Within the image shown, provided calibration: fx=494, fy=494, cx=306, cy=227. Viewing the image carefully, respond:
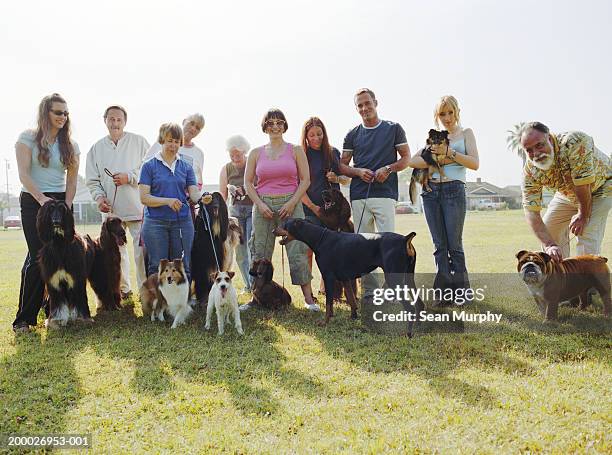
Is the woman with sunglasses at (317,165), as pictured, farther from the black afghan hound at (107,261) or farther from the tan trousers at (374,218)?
the black afghan hound at (107,261)

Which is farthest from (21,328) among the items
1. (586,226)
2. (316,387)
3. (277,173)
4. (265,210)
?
(586,226)

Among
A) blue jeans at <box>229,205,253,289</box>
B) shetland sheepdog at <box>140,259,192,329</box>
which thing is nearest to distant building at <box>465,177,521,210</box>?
blue jeans at <box>229,205,253,289</box>

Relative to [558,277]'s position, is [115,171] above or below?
above

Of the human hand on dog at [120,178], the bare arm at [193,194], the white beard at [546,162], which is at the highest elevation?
the white beard at [546,162]

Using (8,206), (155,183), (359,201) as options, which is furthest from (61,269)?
(8,206)

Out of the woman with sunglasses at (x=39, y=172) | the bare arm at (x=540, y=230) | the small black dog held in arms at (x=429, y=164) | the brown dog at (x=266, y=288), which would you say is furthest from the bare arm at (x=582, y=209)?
the woman with sunglasses at (x=39, y=172)

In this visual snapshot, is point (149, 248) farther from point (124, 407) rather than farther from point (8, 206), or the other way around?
point (8, 206)

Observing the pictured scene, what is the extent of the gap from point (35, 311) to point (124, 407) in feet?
9.36

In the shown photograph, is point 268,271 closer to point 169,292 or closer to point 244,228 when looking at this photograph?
point 169,292

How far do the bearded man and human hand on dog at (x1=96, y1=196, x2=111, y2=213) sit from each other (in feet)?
16.4

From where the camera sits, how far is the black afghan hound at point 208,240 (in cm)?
610

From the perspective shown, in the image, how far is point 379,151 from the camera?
20.0ft

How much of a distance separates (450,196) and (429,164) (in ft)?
1.47

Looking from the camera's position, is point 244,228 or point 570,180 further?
point 244,228
